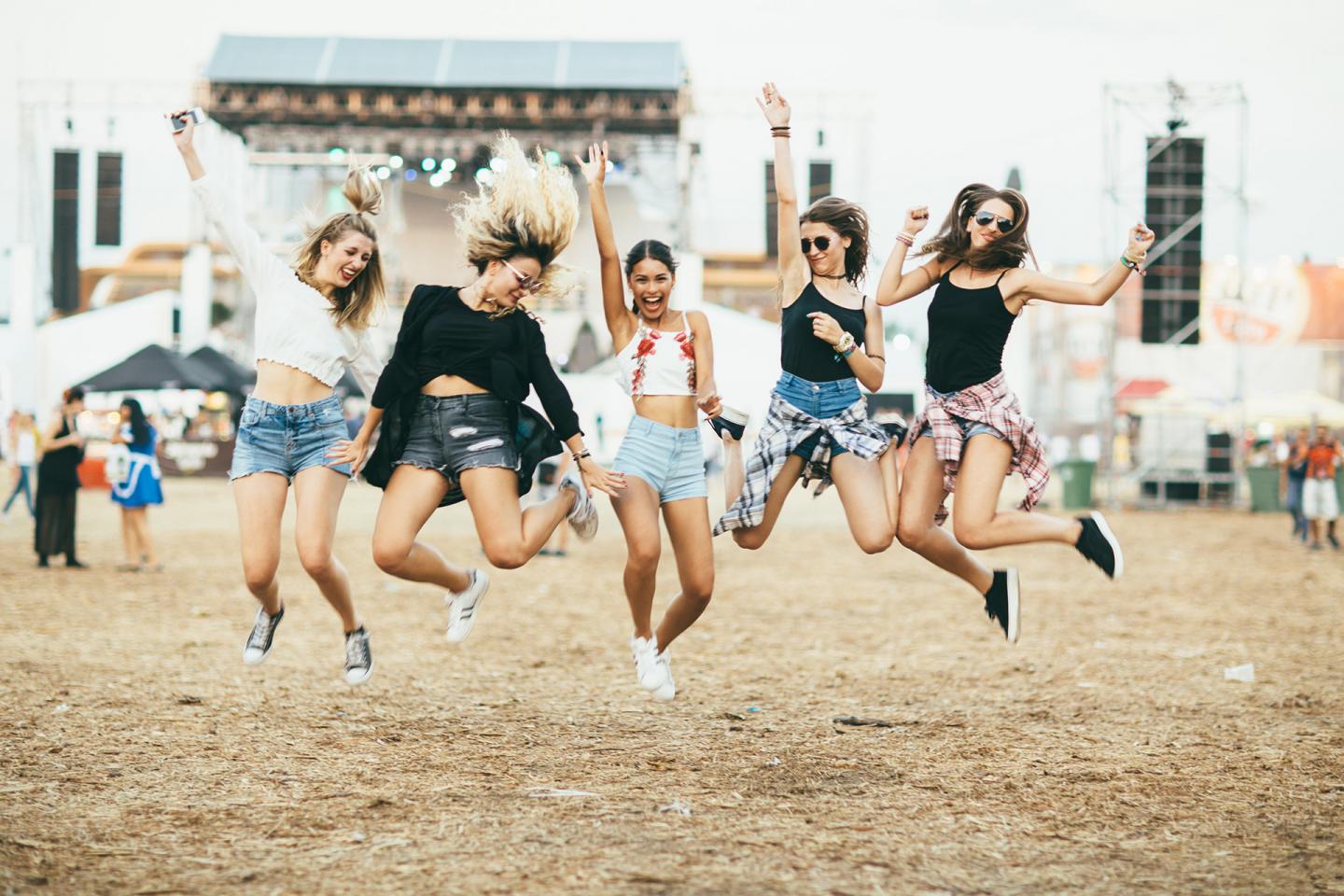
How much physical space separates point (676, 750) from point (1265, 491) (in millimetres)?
23872

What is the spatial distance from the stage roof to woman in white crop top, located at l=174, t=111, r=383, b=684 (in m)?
29.8

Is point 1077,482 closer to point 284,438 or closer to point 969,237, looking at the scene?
point 969,237

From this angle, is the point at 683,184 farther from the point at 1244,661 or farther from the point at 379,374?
the point at 379,374

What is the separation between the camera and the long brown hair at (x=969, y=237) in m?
6.11

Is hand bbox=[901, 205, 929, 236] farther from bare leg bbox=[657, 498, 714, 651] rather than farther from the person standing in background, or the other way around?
the person standing in background

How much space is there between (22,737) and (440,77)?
31.4 m

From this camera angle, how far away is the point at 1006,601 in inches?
247

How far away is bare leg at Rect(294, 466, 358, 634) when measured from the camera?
19.4ft

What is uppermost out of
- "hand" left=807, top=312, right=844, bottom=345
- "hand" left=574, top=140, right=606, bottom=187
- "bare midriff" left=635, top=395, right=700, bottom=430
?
"hand" left=574, top=140, right=606, bottom=187

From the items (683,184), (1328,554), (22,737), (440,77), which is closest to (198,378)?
(440,77)

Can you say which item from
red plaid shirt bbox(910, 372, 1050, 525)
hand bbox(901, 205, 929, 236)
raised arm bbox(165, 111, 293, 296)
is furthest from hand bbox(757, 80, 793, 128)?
raised arm bbox(165, 111, 293, 296)

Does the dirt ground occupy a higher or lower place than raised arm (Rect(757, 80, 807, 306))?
lower

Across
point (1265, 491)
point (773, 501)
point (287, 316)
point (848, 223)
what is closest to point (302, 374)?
point (287, 316)

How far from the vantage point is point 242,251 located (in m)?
6.10
